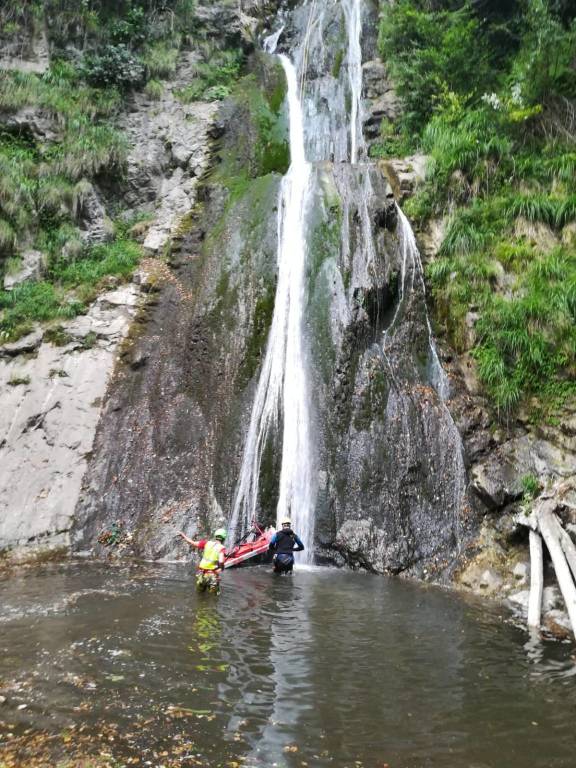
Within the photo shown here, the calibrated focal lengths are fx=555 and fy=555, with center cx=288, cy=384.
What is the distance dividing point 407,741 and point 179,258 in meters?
12.4

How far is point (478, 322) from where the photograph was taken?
35.6 feet

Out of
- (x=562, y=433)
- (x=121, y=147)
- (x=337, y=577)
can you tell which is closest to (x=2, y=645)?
(x=337, y=577)

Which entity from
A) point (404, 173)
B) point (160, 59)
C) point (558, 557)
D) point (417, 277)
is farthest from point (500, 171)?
point (160, 59)

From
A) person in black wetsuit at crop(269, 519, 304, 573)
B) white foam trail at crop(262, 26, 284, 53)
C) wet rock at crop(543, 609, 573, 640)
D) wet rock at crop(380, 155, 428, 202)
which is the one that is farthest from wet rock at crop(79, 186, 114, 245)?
wet rock at crop(543, 609, 573, 640)

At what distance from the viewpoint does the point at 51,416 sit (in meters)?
11.1

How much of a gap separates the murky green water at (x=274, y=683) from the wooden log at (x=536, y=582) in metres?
0.39

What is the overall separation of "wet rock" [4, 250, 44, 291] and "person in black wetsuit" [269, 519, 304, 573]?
9620 mm

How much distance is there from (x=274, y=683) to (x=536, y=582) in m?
3.90

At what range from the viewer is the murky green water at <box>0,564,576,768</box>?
331 centimetres

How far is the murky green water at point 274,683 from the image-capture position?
331 cm

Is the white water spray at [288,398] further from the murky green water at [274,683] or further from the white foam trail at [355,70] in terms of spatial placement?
the white foam trail at [355,70]

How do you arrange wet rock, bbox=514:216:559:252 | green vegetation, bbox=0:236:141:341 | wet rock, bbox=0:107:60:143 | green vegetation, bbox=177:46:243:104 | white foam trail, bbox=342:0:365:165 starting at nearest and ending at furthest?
wet rock, bbox=514:216:559:252
green vegetation, bbox=0:236:141:341
wet rock, bbox=0:107:60:143
white foam trail, bbox=342:0:365:165
green vegetation, bbox=177:46:243:104

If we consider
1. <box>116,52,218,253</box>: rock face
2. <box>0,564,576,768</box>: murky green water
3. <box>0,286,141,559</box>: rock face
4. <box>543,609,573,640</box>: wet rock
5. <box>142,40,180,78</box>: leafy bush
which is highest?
<box>142,40,180,78</box>: leafy bush

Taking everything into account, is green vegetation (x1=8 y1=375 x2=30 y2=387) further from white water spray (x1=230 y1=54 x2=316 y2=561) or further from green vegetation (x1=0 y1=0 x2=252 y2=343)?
white water spray (x1=230 y1=54 x2=316 y2=561)
